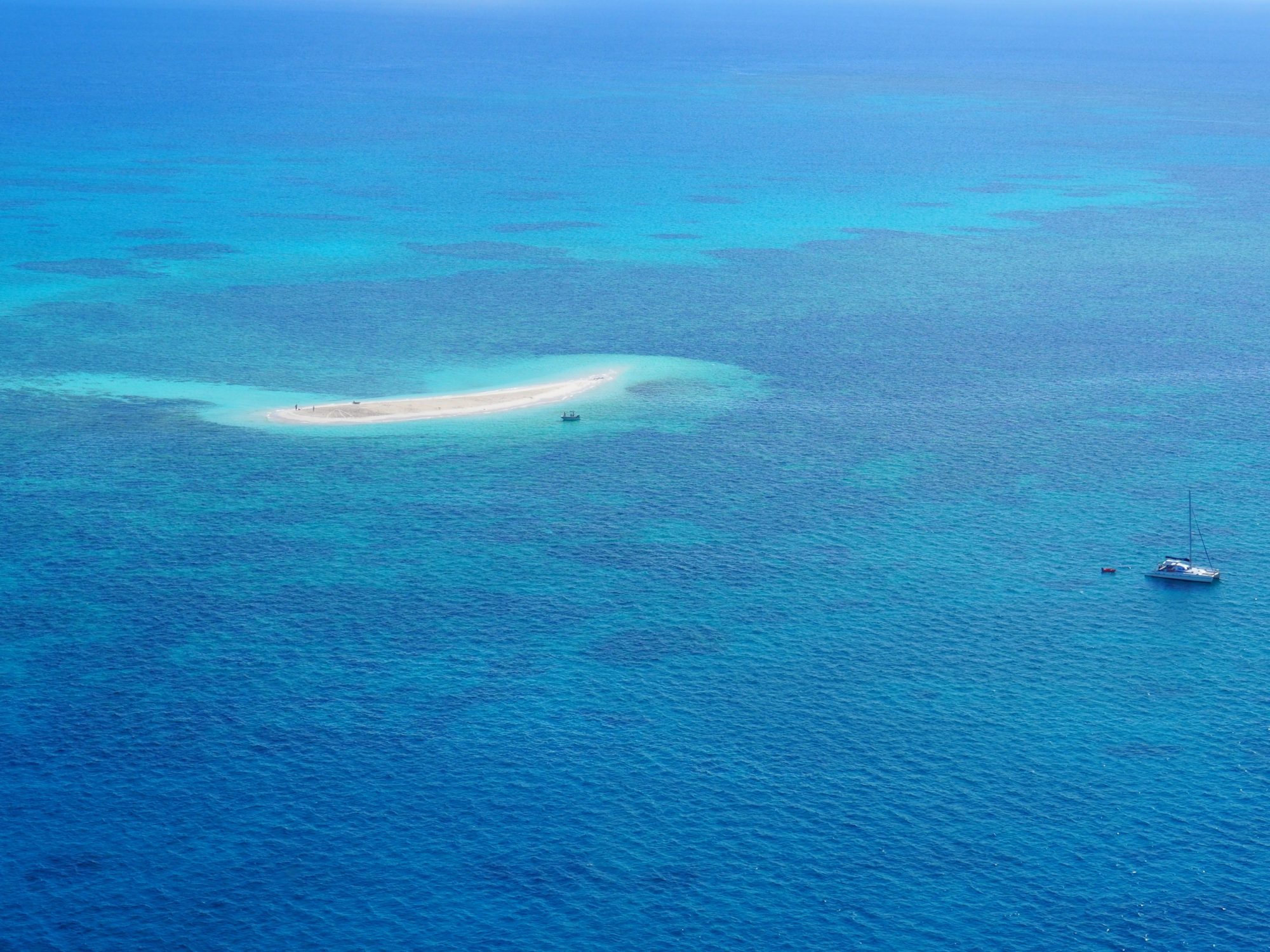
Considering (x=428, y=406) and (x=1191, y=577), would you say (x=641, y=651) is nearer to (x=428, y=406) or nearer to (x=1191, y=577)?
(x=1191, y=577)

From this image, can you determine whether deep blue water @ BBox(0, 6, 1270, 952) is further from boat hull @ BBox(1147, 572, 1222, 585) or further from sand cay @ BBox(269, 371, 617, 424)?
sand cay @ BBox(269, 371, 617, 424)

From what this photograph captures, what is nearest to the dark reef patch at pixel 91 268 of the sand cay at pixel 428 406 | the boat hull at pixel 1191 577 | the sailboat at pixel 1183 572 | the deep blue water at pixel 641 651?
the deep blue water at pixel 641 651

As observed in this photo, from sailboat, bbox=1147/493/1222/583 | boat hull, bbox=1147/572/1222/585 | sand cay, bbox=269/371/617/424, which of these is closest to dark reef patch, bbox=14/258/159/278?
sand cay, bbox=269/371/617/424

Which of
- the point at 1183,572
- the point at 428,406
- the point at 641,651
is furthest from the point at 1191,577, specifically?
the point at 428,406

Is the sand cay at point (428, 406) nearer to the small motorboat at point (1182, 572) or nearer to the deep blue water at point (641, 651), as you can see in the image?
the deep blue water at point (641, 651)

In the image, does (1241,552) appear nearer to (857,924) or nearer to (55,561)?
(857,924)

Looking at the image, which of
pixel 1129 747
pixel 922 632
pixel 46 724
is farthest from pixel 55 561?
pixel 1129 747
